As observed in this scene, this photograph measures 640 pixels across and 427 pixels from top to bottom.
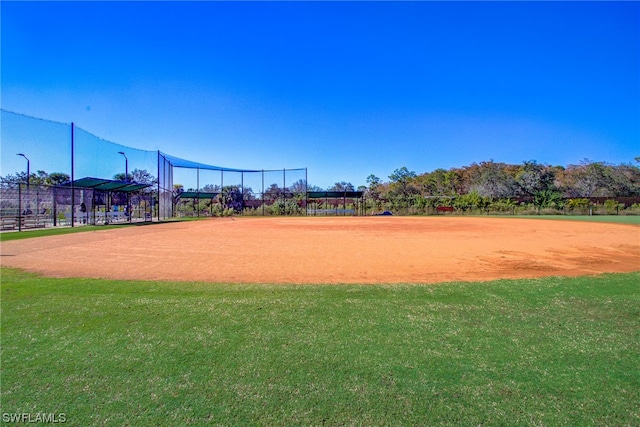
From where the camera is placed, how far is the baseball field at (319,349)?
7.77 ft

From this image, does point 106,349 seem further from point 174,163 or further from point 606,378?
point 174,163

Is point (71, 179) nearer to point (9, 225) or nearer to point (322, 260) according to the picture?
point (9, 225)

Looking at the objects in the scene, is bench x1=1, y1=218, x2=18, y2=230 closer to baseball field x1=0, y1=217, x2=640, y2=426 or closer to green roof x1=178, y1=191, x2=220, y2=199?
baseball field x1=0, y1=217, x2=640, y2=426

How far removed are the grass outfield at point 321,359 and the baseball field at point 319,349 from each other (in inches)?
0.6

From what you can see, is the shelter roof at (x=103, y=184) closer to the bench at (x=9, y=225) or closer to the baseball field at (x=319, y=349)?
the bench at (x=9, y=225)

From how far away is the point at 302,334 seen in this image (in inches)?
142

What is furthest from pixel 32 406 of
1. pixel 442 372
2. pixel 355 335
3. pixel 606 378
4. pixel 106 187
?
pixel 106 187

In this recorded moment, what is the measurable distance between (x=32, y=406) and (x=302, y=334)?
7.18 ft

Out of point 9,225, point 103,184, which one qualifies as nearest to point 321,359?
point 9,225

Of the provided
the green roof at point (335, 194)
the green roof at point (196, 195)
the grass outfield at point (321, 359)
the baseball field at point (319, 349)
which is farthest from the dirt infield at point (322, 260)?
the green roof at point (335, 194)

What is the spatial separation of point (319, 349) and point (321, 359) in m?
0.19

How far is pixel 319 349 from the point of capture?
128 inches

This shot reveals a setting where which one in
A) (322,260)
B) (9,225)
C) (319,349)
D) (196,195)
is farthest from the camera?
(196,195)

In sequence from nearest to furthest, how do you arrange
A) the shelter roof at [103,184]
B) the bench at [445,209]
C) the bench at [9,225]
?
1. the bench at [9,225]
2. the shelter roof at [103,184]
3. the bench at [445,209]
